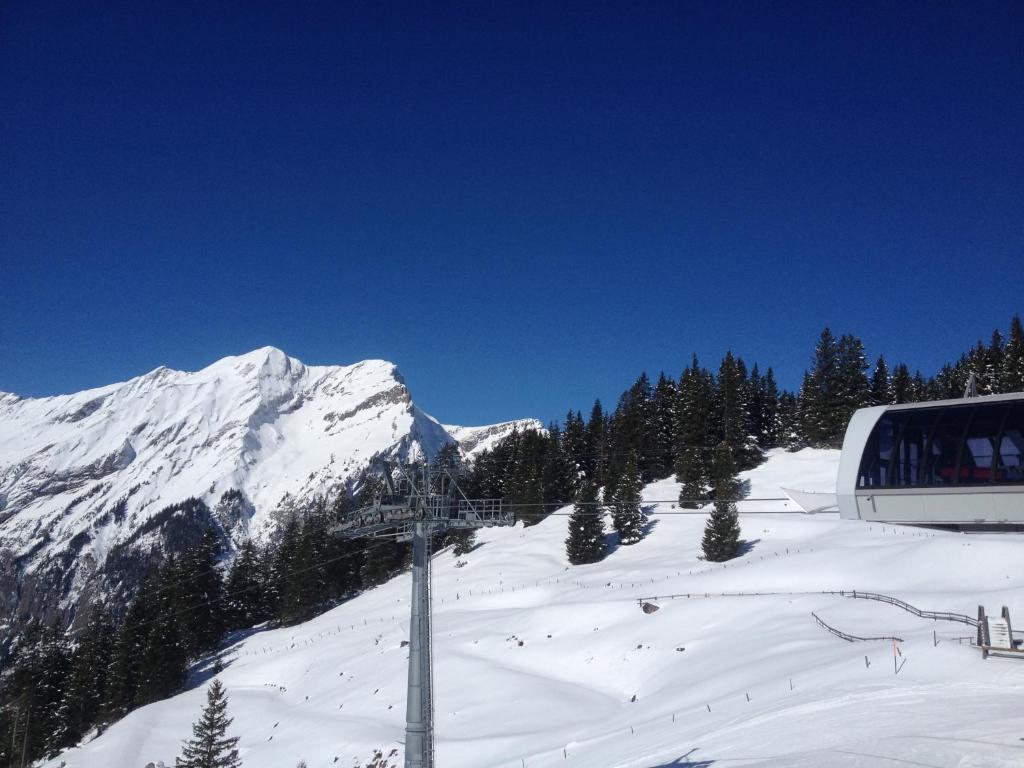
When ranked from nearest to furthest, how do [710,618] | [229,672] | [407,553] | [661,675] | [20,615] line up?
1. [661,675]
2. [710,618]
3. [229,672]
4. [407,553]
5. [20,615]

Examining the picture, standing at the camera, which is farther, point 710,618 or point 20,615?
point 20,615

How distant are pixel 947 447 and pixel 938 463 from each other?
15.7 inches

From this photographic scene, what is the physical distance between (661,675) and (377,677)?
693 inches

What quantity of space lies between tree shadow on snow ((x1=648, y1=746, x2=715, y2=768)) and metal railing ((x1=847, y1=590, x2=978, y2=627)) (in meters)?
14.1

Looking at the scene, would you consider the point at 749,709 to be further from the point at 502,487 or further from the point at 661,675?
the point at 502,487

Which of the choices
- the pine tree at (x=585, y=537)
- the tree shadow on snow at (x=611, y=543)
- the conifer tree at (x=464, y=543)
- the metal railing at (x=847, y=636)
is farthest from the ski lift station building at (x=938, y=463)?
the conifer tree at (x=464, y=543)

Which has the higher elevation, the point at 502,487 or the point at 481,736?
the point at 502,487

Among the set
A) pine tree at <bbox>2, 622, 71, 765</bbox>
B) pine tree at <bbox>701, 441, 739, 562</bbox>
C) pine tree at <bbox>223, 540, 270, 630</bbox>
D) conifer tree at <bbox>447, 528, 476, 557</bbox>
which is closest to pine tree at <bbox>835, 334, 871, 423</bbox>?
pine tree at <bbox>701, 441, 739, 562</bbox>

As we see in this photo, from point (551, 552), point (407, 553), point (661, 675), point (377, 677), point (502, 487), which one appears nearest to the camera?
point (661, 675)

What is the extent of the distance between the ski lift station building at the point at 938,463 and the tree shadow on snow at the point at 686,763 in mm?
7252

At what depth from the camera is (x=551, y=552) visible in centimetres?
6650

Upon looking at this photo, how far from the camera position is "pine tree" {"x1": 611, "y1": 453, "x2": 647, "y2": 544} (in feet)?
211

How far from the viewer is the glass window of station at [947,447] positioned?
1526 centimetres

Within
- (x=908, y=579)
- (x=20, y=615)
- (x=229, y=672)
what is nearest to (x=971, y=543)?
(x=908, y=579)
